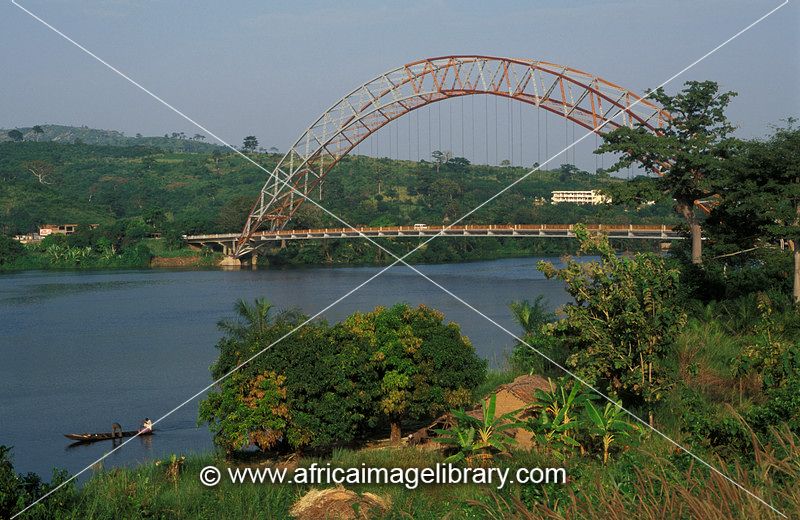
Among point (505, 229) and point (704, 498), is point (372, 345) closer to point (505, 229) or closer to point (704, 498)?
point (704, 498)

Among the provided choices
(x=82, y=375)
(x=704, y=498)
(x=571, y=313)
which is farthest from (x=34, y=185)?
(x=704, y=498)

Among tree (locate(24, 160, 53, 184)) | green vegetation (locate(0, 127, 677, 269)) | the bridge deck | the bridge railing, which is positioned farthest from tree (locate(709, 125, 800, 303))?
tree (locate(24, 160, 53, 184))

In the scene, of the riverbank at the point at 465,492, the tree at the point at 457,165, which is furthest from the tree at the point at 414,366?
the tree at the point at 457,165

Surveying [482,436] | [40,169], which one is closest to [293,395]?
[482,436]

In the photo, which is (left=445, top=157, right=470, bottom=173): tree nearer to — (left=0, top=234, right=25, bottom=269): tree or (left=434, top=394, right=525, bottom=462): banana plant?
(left=0, top=234, right=25, bottom=269): tree

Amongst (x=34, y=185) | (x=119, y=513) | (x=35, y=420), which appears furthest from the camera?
(x=34, y=185)

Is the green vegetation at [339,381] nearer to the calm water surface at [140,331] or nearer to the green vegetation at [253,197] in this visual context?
the calm water surface at [140,331]
